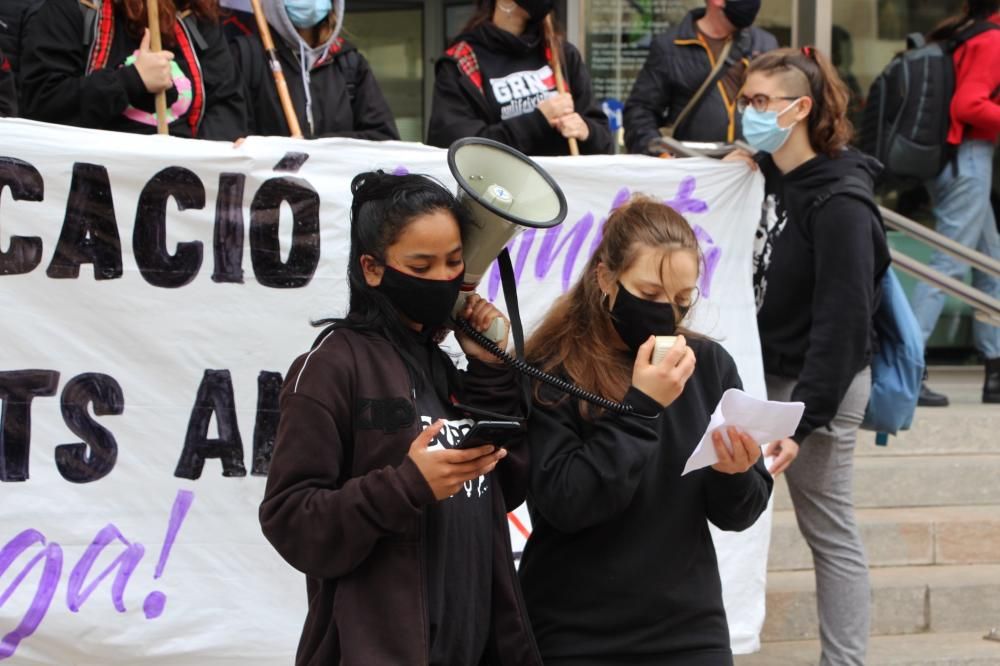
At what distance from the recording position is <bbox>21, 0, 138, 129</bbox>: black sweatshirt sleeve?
407cm

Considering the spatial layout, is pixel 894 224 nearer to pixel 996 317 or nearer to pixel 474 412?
pixel 996 317

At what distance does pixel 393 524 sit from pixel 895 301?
7.96 ft

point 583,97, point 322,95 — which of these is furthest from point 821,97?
→ point 322,95

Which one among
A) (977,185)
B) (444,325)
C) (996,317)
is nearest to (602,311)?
(444,325)

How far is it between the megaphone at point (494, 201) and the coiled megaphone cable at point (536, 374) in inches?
0.9

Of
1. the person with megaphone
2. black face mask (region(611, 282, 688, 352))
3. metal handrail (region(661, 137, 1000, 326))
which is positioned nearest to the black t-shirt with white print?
the person with megaphone

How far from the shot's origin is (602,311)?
2596 millimetres

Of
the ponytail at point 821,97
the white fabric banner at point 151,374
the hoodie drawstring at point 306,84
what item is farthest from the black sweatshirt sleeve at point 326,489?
the hoodie drawstring at point 306,84

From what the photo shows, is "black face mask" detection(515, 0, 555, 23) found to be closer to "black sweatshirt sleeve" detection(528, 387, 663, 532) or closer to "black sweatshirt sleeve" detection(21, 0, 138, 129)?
"black sweatshirt sleeve" detection(21, 0, 138, 129)

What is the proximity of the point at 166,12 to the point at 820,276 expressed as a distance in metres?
2.17

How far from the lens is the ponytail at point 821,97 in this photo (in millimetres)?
4039

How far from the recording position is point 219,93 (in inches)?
174

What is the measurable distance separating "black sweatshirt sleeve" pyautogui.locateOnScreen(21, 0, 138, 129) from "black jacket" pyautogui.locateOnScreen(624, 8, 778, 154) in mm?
2136

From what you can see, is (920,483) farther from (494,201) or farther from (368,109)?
(494,201)
